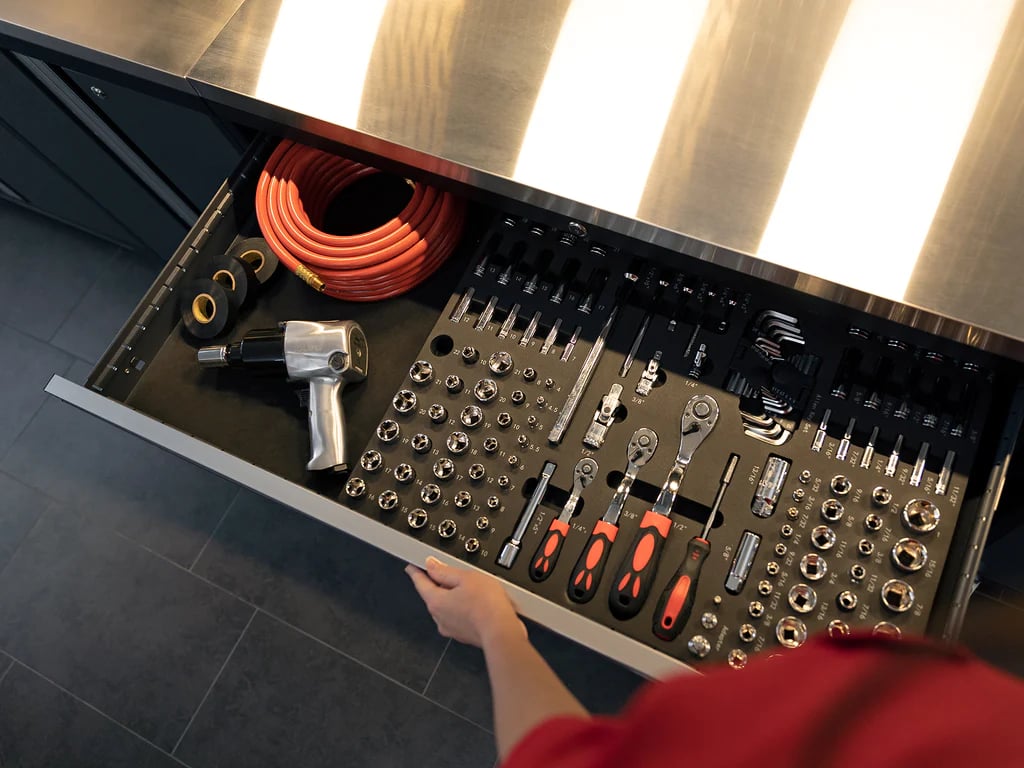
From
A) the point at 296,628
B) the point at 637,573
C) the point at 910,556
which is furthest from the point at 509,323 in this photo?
the point at 296,628

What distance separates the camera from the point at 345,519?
1.02 meters

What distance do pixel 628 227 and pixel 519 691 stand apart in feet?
1.90

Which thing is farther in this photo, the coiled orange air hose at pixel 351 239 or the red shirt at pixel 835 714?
the coiled orange air hose at pixel 351 239

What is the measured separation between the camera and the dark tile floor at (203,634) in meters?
1.79

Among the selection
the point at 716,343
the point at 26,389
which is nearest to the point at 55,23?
the point at 716,343

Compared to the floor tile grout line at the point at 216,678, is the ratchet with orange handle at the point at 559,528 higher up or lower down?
higher up

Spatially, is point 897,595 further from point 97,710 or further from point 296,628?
point 97,710

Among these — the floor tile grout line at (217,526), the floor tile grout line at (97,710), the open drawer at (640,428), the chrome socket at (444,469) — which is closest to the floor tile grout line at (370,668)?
the floor tile grout line at (217,526)

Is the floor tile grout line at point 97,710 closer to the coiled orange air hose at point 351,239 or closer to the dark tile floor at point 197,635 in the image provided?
the dark tile floor at point 197,635

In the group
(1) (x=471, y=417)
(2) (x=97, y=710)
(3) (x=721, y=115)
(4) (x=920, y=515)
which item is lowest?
(2) (x=97, y=710)

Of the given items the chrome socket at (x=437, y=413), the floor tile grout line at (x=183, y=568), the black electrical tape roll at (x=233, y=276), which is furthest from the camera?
the floor tile grout line at (x=183, y=568)

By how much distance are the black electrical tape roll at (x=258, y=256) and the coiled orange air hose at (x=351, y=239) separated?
0.15 feet

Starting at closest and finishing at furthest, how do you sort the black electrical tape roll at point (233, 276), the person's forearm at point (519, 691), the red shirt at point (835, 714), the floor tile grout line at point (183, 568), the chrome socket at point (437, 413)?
the red shirt at point (835, 714)
the person's forearm at point (519, 691)
the chrome socket at point (437, 413)
the black electrical tape roll at point (233, 276)
the floor tile grout line at point (183, 568)

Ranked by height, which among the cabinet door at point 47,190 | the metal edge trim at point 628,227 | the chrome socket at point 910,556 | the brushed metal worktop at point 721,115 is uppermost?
the brushed metal worktop at point 721,115
